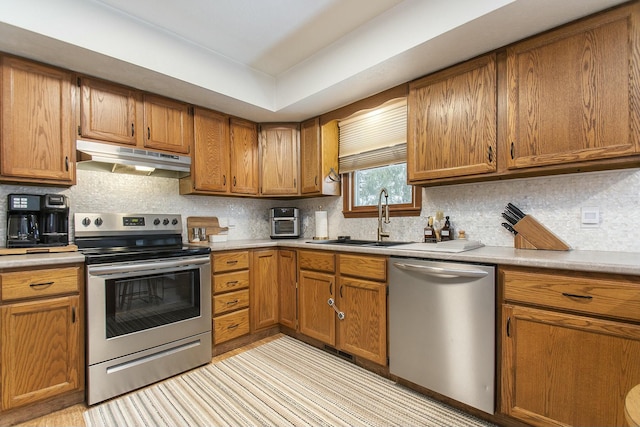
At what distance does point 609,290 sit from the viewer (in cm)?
131

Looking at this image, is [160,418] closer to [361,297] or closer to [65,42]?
[361,297]

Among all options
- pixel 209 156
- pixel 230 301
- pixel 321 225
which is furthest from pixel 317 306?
pixel 209 156

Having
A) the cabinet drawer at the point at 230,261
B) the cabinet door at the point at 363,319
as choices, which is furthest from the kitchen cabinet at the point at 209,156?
the cabinet door at the point at 363,319

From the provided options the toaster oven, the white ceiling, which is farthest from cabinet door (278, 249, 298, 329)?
the white ceiling

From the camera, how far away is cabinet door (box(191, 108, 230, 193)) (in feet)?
9.32

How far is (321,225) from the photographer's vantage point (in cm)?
329

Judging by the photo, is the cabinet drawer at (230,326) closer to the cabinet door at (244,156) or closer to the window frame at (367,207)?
the cabinet door at (244,156)

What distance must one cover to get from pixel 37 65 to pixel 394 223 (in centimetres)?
291

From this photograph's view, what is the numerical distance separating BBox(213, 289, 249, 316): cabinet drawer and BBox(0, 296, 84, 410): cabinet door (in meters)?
0.93

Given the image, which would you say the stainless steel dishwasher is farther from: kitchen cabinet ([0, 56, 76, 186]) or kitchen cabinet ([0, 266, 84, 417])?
kitchen cabinet ([0, 56, 76, 186])

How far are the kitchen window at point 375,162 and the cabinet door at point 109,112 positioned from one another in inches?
77.5

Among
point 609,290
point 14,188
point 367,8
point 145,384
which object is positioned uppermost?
point 367,8

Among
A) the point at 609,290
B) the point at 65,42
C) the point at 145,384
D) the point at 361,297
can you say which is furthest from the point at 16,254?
the point at 609,290

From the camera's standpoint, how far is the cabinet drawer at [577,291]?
1.28 m
